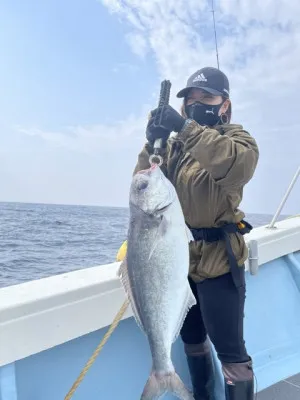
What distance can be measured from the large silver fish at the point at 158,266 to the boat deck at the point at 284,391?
3.86 ft

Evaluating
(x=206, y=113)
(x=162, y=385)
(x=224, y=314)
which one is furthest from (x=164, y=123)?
(x=162, y=385)

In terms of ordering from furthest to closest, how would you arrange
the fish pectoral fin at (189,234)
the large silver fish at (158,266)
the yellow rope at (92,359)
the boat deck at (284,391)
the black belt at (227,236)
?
the boat deck at (284,391) → the black belt at (227,236) → the yellow rope at (92,359) → the fish pectoral fin at (189,234) → the large silver fish at (158,266)

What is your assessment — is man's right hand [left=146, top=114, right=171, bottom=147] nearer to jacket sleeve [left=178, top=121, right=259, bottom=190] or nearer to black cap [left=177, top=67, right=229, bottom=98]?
jacket sleeve [left=178, top=121, right=259, bottom=190]

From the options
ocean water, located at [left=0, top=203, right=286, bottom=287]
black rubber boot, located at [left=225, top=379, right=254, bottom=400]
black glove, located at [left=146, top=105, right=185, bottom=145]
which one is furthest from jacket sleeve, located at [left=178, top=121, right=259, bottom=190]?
ocean water, located at [left=0, top=203, right=286, bottom=287]

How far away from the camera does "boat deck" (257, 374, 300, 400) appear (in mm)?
2764

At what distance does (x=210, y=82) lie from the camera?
220 cm

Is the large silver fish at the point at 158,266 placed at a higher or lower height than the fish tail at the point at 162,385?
higher

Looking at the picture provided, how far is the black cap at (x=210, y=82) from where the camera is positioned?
219 centimetres

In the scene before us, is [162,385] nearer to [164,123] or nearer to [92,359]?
[92,359]

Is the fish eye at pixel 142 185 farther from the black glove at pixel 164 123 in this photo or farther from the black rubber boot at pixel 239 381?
the black rubber boot at pixel 239 381

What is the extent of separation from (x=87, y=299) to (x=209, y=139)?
1113 mm

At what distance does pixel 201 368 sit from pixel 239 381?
0.40 m

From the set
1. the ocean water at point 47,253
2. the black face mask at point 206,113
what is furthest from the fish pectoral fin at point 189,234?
the ocean water at point 47,253

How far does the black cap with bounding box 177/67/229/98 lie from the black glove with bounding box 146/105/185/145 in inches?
15.2
